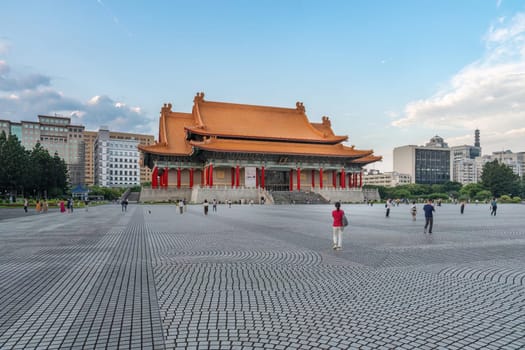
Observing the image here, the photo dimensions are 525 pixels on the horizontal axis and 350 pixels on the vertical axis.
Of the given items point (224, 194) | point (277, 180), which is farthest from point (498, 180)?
point (224, 194)

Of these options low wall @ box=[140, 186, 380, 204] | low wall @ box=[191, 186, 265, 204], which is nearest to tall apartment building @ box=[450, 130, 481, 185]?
low wall @ box=[140, 186, 380, 204]

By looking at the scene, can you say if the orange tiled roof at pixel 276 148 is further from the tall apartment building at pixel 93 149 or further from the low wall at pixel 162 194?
the tall apartment building at pixel 93 149

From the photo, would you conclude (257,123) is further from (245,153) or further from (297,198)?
(297,198)

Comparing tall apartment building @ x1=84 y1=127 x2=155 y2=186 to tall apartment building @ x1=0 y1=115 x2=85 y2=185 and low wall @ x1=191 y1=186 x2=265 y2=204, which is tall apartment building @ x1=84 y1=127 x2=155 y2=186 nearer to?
tall apartment building @ x1=0 y1=115 x2=85 y2=185

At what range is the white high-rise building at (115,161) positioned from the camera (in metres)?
127

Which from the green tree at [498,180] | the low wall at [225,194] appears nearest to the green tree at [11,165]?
the low wall at [225,194]

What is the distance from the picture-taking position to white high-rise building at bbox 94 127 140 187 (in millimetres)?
126750

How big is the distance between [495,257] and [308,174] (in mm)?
50257

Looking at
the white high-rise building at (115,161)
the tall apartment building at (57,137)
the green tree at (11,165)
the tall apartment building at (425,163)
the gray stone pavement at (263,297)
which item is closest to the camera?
the gray stone pavement at (263,297)

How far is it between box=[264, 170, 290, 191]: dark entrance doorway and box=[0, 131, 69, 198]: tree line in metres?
33.2

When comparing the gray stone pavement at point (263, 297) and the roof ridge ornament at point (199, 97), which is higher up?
the roof ridge ornament at point (199, 97)

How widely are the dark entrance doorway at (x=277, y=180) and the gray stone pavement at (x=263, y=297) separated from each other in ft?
155

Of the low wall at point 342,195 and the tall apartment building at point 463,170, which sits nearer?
the low wall at point 342,195

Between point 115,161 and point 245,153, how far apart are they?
89506 mm
